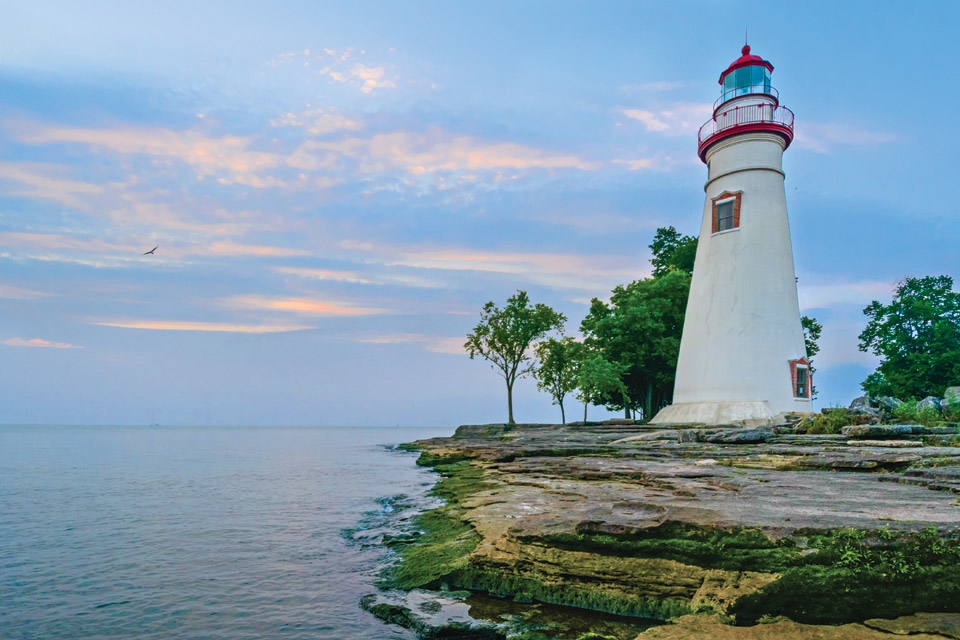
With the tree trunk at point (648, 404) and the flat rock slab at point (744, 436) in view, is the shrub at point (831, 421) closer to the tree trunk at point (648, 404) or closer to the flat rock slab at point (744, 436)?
the flat rock slab at point (744, 436)

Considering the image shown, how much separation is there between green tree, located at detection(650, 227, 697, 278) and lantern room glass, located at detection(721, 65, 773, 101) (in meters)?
13.8

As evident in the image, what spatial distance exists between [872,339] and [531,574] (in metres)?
41.5

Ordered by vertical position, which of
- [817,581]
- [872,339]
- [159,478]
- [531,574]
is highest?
[872,339]

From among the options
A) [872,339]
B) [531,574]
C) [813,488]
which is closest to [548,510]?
[531,574]

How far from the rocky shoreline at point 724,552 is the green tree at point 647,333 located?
977 inches

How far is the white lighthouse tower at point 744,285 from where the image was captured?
84.4ft

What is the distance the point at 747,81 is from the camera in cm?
2902

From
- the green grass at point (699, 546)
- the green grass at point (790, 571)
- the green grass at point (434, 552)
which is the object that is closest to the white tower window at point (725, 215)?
the green grass at point (434, 552)

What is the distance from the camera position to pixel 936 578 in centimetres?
515

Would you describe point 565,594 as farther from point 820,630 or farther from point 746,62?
point 746,62

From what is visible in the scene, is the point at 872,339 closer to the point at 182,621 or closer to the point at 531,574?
the point at 531,574

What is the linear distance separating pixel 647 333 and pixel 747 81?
15851mm

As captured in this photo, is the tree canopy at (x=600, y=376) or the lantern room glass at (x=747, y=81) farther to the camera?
the tree canopy at (x=600, y=376)

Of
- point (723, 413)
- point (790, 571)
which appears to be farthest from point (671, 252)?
point (790, 571)
